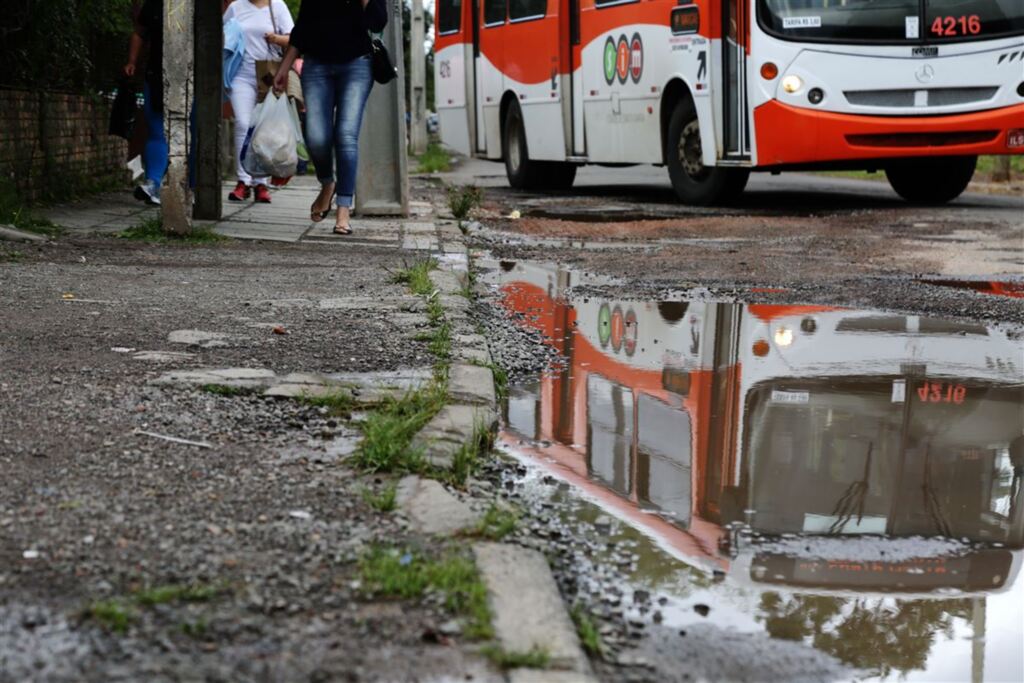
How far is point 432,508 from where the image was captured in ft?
10.8

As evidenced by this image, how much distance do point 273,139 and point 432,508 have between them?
24.8ft

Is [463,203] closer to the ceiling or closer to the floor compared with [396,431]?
closer to the ceiling

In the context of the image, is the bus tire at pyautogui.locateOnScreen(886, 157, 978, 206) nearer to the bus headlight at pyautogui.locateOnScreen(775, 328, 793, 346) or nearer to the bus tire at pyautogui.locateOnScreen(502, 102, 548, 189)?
the bus tire at pyautogui.locateOnScreen(502, 102, 548, 189)

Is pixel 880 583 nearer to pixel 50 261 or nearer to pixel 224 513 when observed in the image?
pixel 224 513

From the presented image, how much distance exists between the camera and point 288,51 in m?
9.51

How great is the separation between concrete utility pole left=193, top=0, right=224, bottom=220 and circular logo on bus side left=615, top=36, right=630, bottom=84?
6.05 meters

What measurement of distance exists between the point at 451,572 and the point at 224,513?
24.5 inches

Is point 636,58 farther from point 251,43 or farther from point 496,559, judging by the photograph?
point 496,559

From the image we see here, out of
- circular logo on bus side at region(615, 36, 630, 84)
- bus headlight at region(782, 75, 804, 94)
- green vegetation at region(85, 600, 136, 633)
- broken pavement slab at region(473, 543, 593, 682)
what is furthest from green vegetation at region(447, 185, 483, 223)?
green vegetation at region(85, 600, 136, 633)

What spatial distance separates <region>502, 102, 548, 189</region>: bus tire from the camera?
18.3 metres

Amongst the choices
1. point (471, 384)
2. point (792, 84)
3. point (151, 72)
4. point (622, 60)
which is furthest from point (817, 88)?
point (471, 384)

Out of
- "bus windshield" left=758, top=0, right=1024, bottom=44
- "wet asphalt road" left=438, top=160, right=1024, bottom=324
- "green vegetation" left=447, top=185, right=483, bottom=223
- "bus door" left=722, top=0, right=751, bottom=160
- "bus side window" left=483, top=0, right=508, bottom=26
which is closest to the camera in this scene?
"wet asphalt road" left=438, top=160, right=1024, bottom=324

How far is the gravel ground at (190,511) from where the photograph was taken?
246 centimetres

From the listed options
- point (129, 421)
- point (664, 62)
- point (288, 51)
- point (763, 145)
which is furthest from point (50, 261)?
point (664, 62)
